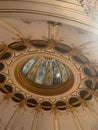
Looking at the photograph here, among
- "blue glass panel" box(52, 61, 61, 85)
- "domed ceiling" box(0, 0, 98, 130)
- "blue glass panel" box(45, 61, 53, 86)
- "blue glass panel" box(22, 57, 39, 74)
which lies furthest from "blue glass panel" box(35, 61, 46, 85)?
"blue glass panel" box(22, 57, 39, 74)

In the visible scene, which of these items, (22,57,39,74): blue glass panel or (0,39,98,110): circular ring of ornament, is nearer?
(0,39,98,110): circular ring of ornament

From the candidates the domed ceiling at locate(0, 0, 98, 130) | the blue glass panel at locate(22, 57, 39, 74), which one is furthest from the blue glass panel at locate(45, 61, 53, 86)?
the blue glass panel at locate(22, 57, 39, 74)

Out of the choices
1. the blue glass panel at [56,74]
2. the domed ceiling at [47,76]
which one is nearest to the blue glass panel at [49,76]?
the domed ceiling at [47,76]

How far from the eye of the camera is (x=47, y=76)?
12195mm

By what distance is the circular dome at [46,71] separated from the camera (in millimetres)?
11555

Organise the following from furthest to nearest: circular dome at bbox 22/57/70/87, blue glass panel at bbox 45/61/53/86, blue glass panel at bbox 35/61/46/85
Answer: blue glass panel at bbox 35/61/46/85
blue glass panel at bbox 45/61/53/86
circular dome at bbox 22/57/70/87

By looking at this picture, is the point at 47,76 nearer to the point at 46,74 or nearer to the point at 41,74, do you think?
the point at 46,74

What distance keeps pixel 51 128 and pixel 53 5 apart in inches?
255

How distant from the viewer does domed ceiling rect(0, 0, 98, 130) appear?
8.89 m

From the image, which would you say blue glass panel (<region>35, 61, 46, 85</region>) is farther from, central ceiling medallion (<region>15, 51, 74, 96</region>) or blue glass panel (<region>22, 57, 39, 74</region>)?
blue glass panel (<region>22, 57, 39, 74</region>)

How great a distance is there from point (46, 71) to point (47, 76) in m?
0.26

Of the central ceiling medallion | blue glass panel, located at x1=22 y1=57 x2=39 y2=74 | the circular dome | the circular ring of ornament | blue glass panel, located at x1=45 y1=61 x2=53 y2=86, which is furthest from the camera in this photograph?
blue glass panel, located at x1=45 y1=61 x2=53 y2=86

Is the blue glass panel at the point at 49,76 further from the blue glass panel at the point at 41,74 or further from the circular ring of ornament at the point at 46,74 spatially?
the blue glass panel at the point at 41,74

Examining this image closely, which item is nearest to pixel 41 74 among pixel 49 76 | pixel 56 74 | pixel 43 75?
pixel 43 75
